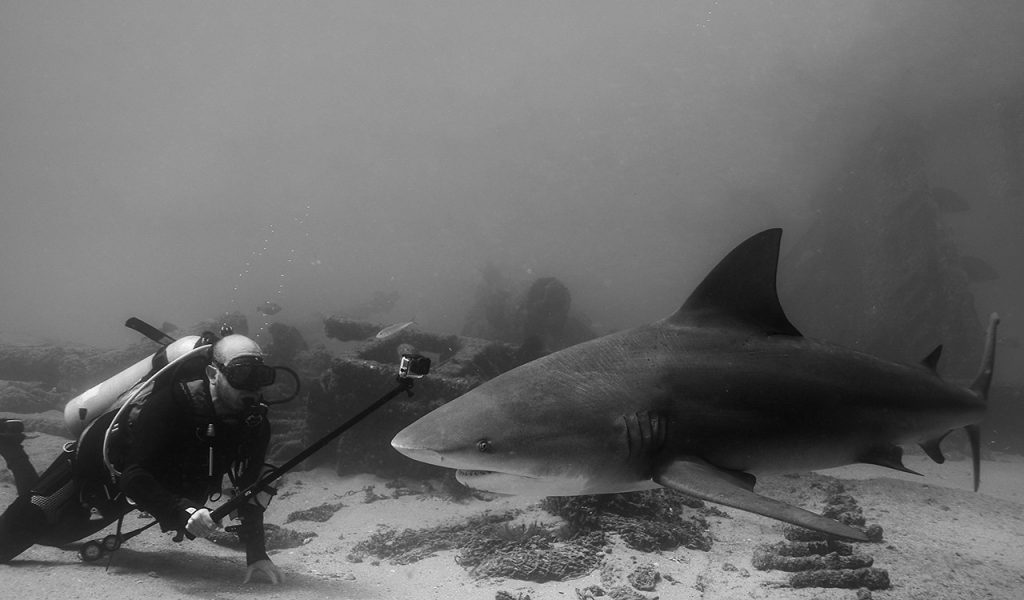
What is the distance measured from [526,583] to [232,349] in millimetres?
3294

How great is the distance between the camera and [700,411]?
2.37 meters

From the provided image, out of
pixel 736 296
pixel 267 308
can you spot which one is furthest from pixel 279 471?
pixel 267 308

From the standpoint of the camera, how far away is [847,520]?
531cm

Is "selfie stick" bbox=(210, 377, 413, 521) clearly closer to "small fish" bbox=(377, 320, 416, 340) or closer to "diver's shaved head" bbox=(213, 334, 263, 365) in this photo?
"diver's shaved head" bbox=(213, 334, 263, 365)

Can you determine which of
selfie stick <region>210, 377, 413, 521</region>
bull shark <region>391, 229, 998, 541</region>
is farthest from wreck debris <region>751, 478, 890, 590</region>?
selfie stick <region>210, 377, 413, 521</region>

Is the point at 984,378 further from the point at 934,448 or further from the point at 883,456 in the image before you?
the point at 883,456

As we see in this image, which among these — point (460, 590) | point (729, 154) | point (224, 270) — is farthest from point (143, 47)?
point (460, 590)

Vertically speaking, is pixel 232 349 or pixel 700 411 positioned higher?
pixel 700 411

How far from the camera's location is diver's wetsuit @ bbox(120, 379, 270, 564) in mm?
3459

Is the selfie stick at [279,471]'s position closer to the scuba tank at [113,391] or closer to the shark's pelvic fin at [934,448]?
the scuba tank at [113,391]

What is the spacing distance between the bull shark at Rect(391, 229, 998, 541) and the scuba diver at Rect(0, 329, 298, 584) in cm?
261

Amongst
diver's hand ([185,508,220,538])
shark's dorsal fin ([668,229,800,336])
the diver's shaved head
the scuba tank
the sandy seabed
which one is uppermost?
shark's dorsal fin ([668,229,800,336])

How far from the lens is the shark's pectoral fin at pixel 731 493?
168 centimetres

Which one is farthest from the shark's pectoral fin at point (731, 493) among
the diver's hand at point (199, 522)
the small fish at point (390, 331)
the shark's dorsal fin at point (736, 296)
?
the small fish at point (390, 331)
